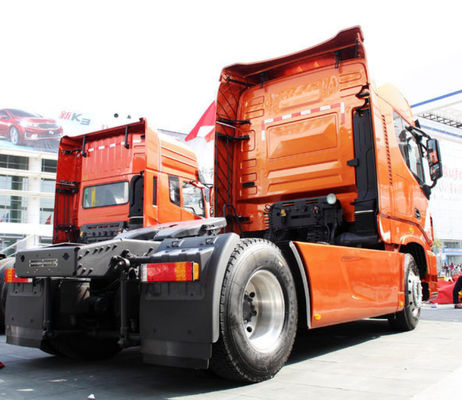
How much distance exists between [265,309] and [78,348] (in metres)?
1.95

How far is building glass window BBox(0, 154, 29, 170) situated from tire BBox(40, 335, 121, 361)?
1893 inches

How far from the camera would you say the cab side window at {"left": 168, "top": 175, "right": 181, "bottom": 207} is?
343 inches

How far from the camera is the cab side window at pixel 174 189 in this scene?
8.70 metres

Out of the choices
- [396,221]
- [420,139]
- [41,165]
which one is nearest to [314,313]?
[396,221]

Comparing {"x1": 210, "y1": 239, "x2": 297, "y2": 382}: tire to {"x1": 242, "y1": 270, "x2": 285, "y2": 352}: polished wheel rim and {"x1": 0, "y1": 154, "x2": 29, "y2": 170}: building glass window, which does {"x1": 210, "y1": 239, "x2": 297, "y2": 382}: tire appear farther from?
{"x1": 0, "y1": 154, "x2": 29, "y2": 170}: building glass window

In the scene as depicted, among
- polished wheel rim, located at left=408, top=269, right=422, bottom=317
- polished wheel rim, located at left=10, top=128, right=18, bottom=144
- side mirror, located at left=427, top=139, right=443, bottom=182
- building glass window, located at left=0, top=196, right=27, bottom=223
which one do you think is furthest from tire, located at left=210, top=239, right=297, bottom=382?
polished wheel rim, located at left=10, top=128, right=18, bottom=144

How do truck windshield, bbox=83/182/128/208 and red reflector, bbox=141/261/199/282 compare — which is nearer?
red reflector, bbox=141/261/199/282

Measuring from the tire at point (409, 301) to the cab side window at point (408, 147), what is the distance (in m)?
1.35

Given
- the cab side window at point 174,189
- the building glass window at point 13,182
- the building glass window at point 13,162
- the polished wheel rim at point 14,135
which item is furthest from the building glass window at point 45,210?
the cab side window at point 174,189

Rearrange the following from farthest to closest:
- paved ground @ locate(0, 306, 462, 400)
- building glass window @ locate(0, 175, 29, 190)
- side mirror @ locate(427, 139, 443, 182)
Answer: building glass window @ locate(0, 175, 29, 190) → side mirror @ locate(427, 139, 443, 182) → paved ground @ locate(0, 306, 462, 400)

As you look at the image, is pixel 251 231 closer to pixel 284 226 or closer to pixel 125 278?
pixel 284 226

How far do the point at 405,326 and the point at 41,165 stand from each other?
159 ft

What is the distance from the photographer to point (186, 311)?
3.18m

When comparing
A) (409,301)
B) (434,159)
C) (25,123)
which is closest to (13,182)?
(25,123)
